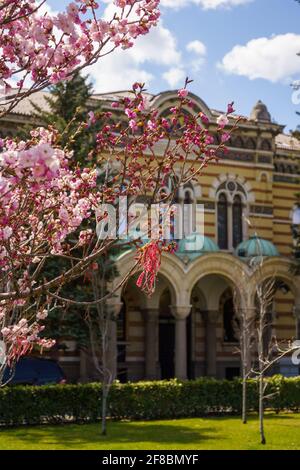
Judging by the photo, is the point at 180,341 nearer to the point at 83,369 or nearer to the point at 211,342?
the point at 83,369

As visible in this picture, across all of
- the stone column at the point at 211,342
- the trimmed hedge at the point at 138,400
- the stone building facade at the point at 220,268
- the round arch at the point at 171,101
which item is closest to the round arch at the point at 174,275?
the stone building facade at the point at 220,268

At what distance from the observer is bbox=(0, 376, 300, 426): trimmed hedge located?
765 inches

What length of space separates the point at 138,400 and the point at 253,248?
9297mm

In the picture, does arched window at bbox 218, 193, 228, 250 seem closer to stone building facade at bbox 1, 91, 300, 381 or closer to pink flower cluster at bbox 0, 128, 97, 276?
stone building facade at bbox 1, 91, 300, 381

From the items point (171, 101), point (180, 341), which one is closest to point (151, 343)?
point (180, 341)

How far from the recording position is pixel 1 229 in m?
6.53

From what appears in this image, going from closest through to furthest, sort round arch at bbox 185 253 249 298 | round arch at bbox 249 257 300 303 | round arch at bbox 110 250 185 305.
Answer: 1. round arch at bbox 110 250 185 305
2. round arch at bbox 185 253 249 298
3. round arch at bbox 249 257 300 303

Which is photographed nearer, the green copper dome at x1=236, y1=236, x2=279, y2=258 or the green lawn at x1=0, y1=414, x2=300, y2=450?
the green lawn at x1=0, y1=414, x2=300, y2=450

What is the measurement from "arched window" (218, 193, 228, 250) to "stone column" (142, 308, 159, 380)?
4079mm

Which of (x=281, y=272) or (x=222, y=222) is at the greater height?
(x=222, y=222)

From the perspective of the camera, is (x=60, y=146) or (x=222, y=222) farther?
(x=222, y=222)

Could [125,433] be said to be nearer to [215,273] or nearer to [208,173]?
[215,273]

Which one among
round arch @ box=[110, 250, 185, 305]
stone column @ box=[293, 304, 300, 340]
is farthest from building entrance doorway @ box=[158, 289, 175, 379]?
stone column @ box=[293, 304, 300, 340]

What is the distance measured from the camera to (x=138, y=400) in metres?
21.1
